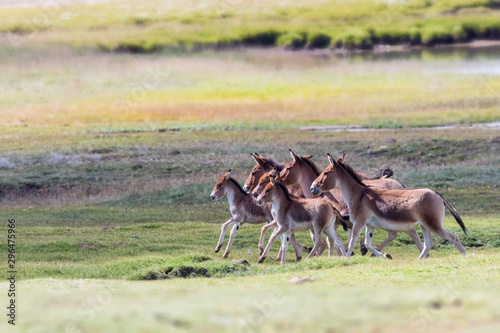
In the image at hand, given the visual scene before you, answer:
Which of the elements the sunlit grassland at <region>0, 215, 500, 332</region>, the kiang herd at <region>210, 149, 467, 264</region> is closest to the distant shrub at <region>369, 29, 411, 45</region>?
the sunlit grassland at <region>0, 215, 500, 332</region>

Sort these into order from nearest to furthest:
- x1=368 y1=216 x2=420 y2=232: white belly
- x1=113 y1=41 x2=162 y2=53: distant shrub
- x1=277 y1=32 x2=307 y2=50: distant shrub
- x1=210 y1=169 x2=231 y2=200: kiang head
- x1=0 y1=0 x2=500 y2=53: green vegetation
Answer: x1=368 y1=216 x2=420 y2=232: white belly < x1=210 y1=169 x2=231 y2=200: kiang head < x1=113 y1=41 x2=162 y2=53: distant shrub < x1=0 y1=0 x2=500 y2=53: green vegetation < x1=277 y1=32 x2=307 y2=50: distant shrub

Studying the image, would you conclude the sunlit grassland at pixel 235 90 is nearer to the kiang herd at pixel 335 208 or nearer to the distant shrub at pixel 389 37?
the distant shrub at pixel 389 37

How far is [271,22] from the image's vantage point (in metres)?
77.3

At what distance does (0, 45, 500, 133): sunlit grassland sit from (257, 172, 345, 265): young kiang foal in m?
38.5

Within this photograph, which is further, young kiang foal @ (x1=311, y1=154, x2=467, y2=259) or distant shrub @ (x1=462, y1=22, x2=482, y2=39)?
distant shrub @ (x1=462, y1=22, x2=482, y2=39)

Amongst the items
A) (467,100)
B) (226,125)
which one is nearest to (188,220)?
(226,125)

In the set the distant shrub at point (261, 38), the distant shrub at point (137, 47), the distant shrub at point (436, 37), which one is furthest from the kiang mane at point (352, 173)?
the distant shrub at point (436, 37)

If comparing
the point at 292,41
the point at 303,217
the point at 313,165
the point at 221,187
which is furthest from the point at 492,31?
the point at 303,217

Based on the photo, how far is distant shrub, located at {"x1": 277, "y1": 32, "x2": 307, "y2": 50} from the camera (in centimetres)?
7319

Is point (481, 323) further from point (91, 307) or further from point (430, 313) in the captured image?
point (91, 307)

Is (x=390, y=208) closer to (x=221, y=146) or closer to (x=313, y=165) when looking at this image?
(x=313, y=165)

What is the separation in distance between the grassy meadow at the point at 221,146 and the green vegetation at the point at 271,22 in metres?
0.24

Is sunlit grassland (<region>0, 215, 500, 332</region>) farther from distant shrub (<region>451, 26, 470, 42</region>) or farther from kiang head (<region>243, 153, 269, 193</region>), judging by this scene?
distant shrub (<region>451, 26, 470, 42</region>)

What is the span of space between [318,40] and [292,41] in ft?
11.2
